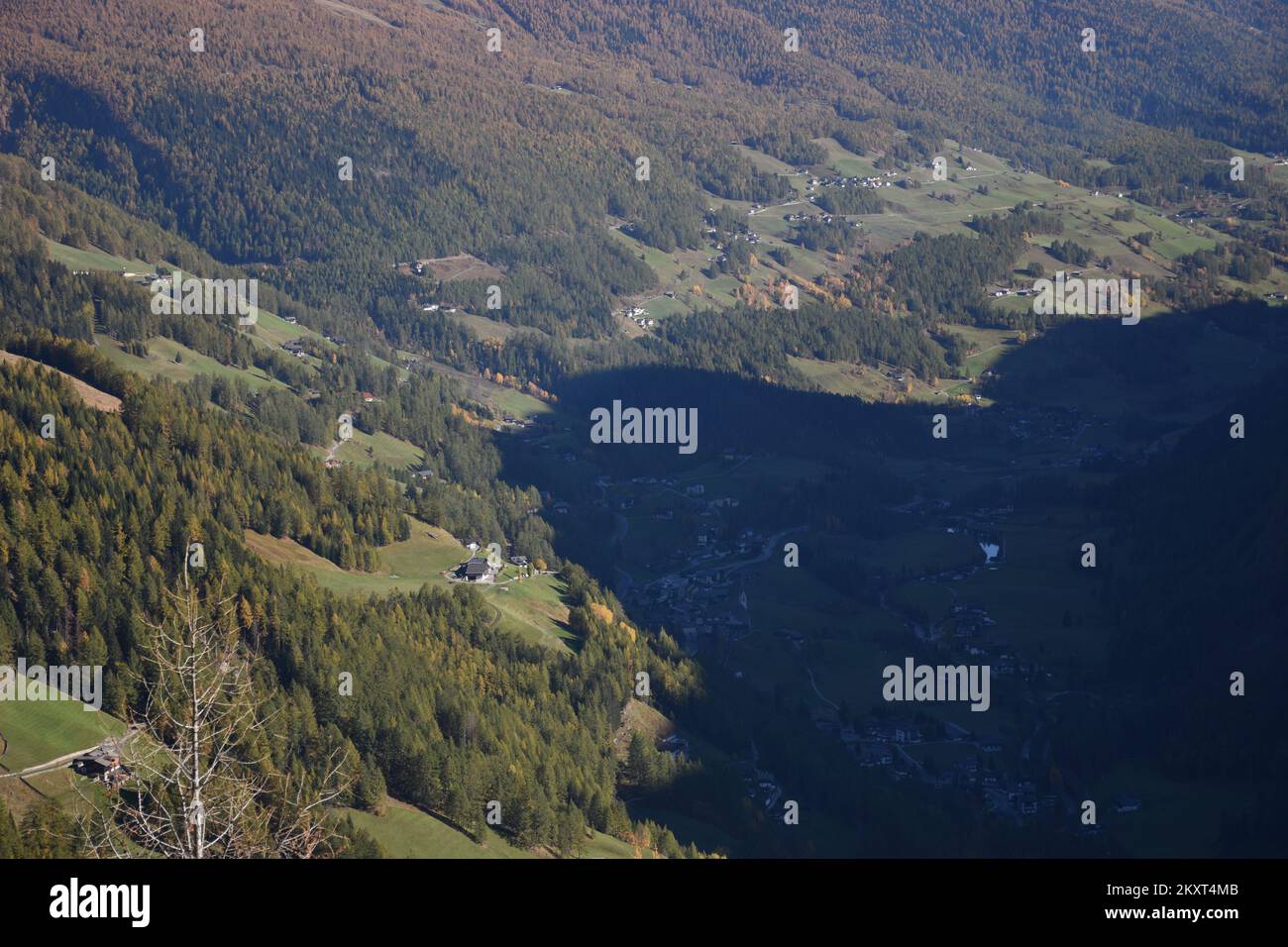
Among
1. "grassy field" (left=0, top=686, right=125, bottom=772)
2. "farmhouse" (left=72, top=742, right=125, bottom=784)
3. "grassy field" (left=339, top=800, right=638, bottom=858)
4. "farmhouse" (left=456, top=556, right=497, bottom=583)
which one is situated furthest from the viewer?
"farmhouse" (left=456, top=556, right=497, bottom=583)

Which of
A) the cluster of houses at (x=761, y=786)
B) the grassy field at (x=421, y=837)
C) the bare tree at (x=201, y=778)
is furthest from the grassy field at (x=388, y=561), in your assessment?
the grassy field at (x=421, y=837)

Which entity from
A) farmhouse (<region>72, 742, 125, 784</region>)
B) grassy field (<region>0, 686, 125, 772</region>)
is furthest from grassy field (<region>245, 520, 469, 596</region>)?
farmhouse (<region>72, 742, 125, 784</region>)

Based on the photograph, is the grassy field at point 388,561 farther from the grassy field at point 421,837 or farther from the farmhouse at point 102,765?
the farmhouse at point 102,765

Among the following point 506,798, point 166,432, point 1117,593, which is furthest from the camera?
point 1117,593

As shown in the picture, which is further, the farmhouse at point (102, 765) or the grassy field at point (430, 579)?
the grassy field at point (430, 579)

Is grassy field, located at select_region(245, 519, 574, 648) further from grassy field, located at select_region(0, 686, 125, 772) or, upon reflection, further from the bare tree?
grassy field, located at select_region(0, 686, 125, 772)
